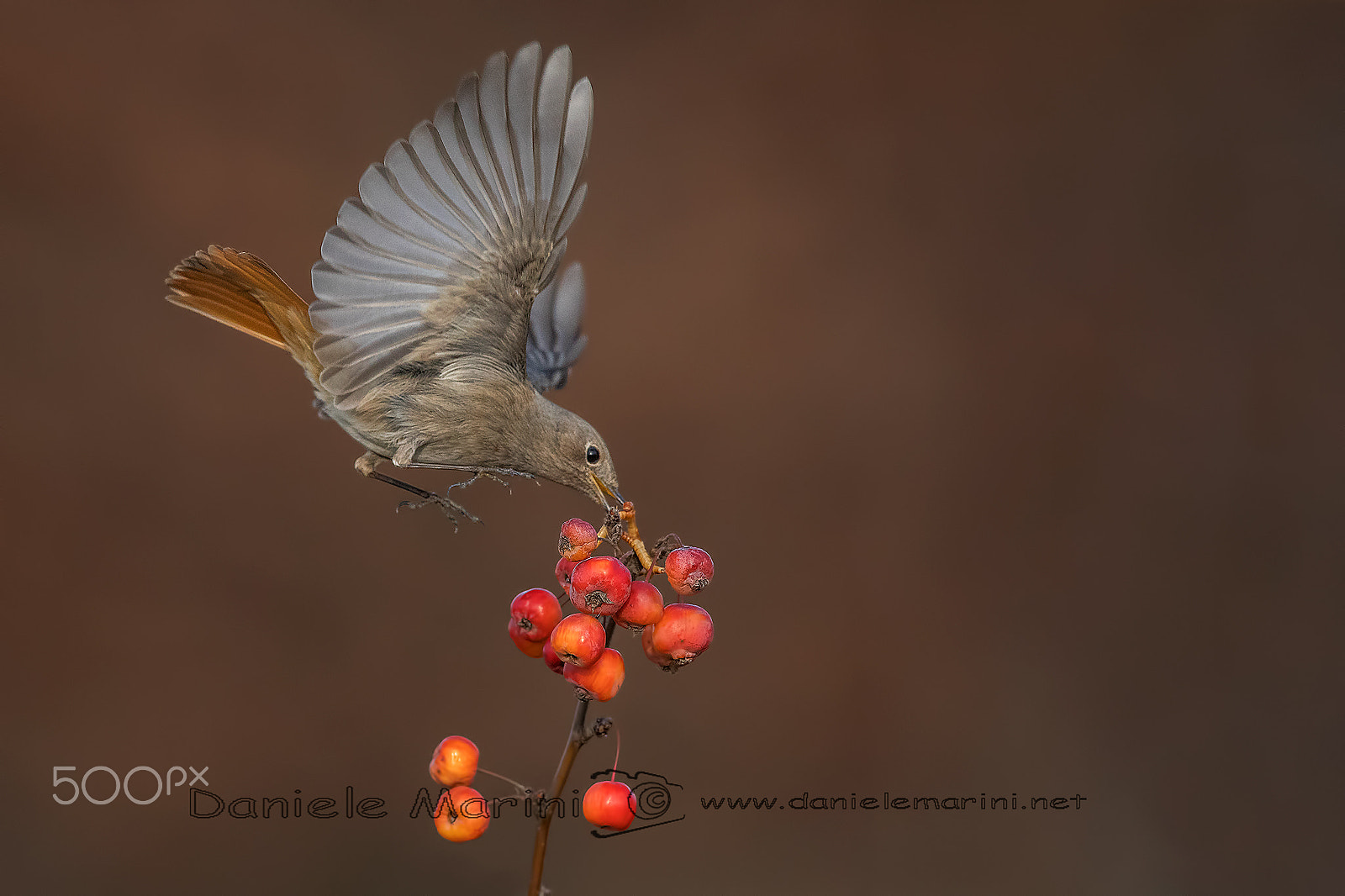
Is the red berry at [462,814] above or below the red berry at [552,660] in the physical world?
below

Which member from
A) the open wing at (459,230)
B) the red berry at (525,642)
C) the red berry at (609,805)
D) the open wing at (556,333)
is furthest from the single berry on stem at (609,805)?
the open wing at (556,333)

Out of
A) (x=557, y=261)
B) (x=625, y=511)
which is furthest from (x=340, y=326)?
(x=625, y=511)

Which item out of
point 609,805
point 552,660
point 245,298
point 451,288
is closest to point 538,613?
point 552,660

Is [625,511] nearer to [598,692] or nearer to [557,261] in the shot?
[598,692]

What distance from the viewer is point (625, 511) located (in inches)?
22.2

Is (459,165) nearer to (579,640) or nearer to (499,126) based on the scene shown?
(499,126)

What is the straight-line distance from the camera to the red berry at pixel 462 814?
2.04 ft

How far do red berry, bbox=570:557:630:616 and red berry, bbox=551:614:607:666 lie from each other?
1 cm

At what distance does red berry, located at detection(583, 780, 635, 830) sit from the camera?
611 mm

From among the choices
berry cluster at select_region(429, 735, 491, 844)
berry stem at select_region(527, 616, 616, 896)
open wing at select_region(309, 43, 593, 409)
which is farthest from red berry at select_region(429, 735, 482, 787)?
open wing at select_region(309, 43, 593, 409)

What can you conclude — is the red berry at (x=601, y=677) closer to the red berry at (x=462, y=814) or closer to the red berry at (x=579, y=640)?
the red berry at (x=579, y=640)

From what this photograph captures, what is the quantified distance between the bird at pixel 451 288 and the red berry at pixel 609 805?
0.29 meters

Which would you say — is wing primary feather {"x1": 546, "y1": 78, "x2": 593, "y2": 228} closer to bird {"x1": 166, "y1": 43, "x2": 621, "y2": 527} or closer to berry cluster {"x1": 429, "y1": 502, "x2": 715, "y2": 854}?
bird {"x1": 166, "y1": 43, "x2": 621, "y2": 527}

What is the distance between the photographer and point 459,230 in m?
0.81
